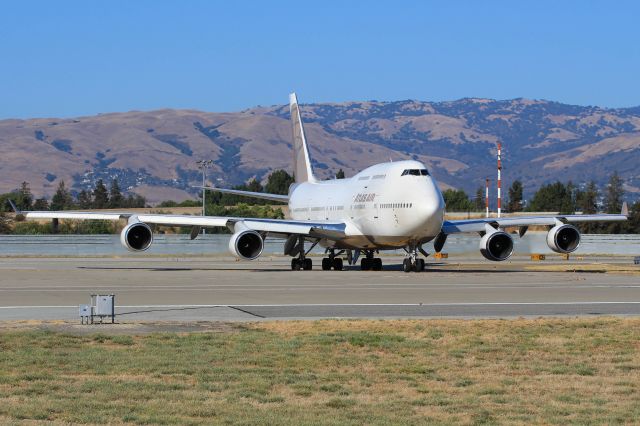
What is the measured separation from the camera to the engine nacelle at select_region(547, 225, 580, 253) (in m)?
46.0

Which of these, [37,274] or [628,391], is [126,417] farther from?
[37,274]

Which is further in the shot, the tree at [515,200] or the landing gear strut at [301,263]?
the tree at [515,200]

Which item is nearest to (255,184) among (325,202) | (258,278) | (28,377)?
(325,202)

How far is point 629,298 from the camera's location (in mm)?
29359

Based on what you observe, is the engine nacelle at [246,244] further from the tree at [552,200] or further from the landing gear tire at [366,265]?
the tree at [552,200]

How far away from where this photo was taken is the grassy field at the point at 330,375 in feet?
41.6

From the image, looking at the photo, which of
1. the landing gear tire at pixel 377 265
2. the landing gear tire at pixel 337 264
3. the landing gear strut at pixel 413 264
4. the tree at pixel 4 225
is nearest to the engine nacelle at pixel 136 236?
the landing gear tire at pixel 337 264

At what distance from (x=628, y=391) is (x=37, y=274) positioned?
3236 centimetres

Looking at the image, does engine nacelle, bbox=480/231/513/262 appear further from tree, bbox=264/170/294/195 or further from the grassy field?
tree, bbox=264/170/294/195

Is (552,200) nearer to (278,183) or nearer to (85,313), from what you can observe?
(278,183)

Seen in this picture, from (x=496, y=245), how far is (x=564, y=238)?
2978 mm

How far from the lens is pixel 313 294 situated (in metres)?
31.0

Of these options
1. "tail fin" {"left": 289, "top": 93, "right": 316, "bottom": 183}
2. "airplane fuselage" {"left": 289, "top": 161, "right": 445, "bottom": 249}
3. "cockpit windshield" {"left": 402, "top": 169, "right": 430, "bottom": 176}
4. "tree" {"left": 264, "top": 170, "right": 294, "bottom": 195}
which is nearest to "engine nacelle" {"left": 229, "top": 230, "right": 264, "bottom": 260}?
"airplane fuselage" {"left": 289, "top": 161, "right": 445, "bottom": 249}

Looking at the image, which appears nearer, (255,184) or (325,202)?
(325,202)
